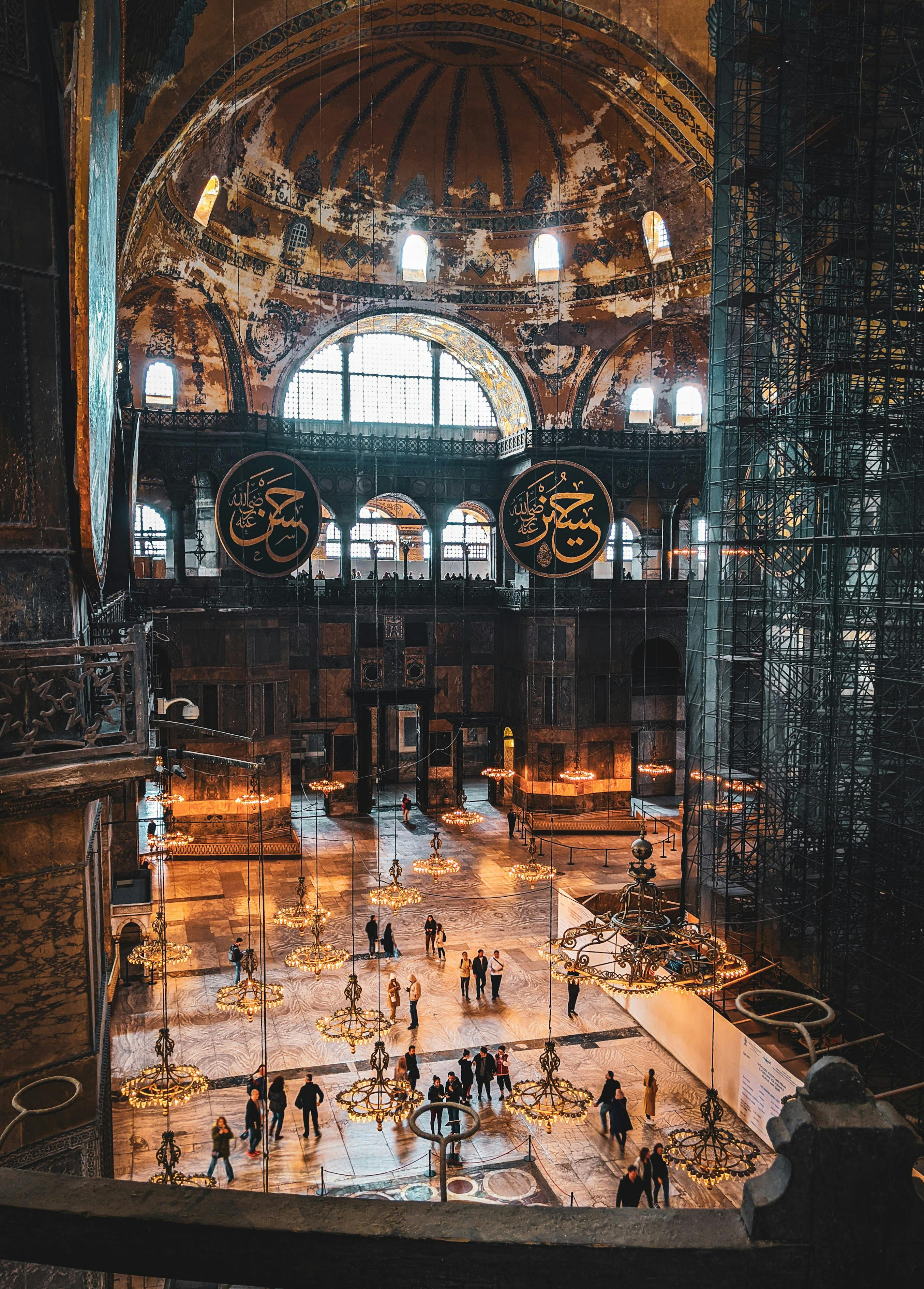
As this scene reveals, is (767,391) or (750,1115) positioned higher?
(767,391)

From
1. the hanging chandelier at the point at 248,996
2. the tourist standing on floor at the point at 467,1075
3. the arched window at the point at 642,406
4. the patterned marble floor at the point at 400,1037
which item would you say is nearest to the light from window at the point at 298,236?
the arched window at the point at 642,406

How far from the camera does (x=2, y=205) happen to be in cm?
397

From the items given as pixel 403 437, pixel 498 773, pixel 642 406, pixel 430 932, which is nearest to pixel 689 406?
pixel 642 406

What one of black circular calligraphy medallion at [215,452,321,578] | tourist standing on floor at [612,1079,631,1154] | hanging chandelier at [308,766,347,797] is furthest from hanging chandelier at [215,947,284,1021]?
hanging chandelier at [308,766,347,797]

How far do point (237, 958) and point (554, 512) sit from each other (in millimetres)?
6842

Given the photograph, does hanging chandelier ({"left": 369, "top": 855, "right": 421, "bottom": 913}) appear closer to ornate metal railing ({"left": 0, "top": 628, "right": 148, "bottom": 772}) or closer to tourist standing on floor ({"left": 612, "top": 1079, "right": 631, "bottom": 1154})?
tourist standing on floor ({"left": 612, "top": 1079, "right": 631, "bottom": 1154})

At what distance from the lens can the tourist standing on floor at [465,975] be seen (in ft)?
38.6

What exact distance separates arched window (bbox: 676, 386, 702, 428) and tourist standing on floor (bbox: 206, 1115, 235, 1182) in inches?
671

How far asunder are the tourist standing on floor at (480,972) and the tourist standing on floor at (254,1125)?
372cm

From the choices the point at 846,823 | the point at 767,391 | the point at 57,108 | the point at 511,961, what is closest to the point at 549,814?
the point at 511,961

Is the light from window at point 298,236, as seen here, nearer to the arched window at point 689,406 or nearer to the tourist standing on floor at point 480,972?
the arched window at point 689,406

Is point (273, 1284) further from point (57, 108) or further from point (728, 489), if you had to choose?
point (728, 489)

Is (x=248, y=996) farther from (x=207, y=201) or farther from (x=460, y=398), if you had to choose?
(x=460, y=398)

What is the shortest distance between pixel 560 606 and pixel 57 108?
16.0 m
